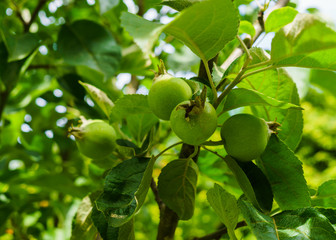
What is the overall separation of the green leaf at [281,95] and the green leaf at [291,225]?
0.65 ft

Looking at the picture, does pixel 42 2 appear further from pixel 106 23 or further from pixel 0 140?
pixel 0 140

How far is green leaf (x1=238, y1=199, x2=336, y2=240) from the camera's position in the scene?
56 cm

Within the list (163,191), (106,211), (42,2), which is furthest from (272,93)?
(42,2)

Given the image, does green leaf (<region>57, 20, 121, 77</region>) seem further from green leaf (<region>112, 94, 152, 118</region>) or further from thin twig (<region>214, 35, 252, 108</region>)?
thin twig (<region>214, 35, 252, 108</region>)

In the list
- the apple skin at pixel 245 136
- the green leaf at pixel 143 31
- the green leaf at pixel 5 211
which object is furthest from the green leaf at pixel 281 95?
the green leaf at pixel 5 211

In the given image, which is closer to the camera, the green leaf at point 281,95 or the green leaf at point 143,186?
the green leaf at point 143,186

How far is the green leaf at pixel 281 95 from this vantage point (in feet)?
2.34

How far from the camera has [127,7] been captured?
1.54m

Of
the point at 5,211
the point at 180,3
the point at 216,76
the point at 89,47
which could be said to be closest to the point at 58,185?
the point at 5,211

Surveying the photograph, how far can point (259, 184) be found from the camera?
659 millimetres

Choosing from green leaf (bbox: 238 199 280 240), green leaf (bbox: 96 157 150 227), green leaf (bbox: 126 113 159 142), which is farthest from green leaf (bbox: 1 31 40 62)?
green leaf (bbox: 238 199 280 240)

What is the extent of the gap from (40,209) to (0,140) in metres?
0.42

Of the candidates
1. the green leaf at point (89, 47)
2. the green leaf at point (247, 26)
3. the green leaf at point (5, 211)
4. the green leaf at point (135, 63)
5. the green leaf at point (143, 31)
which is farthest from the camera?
the green leaf at point (5, 211)

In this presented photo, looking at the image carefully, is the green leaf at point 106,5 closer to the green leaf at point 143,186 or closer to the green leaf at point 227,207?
the green leaf at point 143,186
